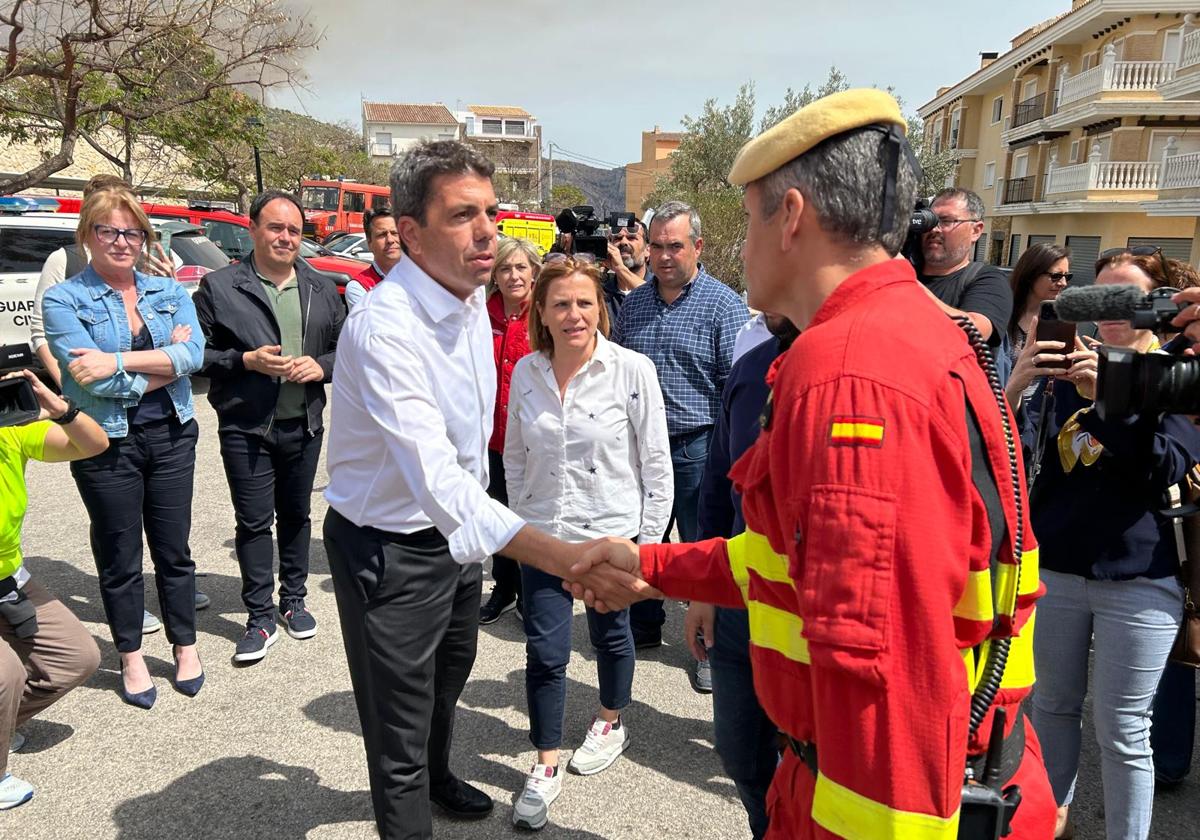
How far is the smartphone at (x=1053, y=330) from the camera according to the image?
2.66 m

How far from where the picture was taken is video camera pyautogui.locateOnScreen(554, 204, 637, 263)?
222 inches

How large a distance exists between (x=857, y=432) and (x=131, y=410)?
3.52m

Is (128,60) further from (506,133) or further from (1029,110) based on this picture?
(506,133)

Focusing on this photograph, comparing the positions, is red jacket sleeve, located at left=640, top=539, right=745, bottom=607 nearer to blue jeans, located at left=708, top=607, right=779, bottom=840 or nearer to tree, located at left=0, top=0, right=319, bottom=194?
blue jeans, located at left=708, top=607, right=779, bottom=840

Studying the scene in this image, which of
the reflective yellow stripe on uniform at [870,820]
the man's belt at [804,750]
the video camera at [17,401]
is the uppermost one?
the video camera at [17,401]

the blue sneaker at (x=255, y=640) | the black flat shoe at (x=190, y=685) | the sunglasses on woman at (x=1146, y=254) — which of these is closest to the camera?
the sunglasses on woman at (x=1146, y=254)

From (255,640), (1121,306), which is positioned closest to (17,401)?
(255,640)

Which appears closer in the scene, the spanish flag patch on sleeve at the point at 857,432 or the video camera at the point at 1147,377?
the spanish flag patch on sleeve at the point at 857,432

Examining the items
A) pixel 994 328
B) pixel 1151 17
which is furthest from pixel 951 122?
pixel 994 328

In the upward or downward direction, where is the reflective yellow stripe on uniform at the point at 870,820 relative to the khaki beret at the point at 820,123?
Answer: downward

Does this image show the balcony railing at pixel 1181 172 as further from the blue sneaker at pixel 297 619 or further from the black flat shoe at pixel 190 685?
the black flat shoe at pixel 190 685

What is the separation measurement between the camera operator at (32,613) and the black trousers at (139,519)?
26cm

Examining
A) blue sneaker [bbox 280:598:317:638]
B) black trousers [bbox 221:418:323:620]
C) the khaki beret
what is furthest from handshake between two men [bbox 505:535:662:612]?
blue sneaker [bbox 280:598:317:638]

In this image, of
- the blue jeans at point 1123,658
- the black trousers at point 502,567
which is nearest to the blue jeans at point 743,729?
the blue jeans at point 1123,658
